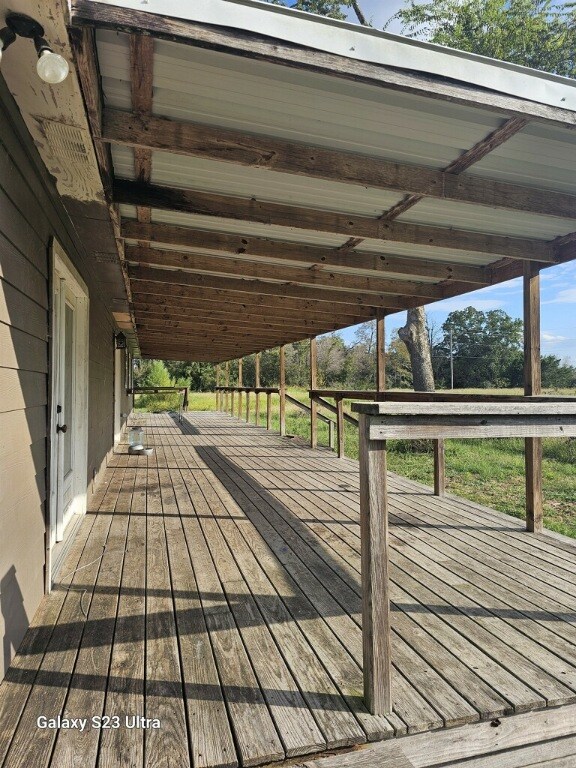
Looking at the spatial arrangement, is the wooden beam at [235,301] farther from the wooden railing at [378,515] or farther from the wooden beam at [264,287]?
the wooden railing at [378,515]

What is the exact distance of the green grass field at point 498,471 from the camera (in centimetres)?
547

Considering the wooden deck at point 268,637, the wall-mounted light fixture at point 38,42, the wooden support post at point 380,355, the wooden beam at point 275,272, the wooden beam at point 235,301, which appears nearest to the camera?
the wall-mounted light fixture at point 38,42

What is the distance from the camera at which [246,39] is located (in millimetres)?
1343

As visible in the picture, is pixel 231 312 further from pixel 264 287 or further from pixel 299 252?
pixel 299 252

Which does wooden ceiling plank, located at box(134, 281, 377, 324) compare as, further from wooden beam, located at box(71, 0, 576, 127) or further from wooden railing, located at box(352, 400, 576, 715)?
wooden railing, located at box(352, 400, 576, 715)

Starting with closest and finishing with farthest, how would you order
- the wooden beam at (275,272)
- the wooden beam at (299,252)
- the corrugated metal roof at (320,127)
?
the corrugated metal roof at (320,127) < the wooden beam at (299,252) < the wooden beam at (275,272)

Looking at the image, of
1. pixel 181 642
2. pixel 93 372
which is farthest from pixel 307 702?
pixel 93 372

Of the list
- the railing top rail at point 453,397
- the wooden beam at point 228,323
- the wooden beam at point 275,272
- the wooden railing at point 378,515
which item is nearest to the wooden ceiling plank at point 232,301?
the wooden beam at point 228,323

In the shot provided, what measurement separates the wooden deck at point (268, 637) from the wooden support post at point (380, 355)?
208 cm

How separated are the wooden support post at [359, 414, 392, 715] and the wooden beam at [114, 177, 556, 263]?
1.80 m

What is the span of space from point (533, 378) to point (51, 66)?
354 cm

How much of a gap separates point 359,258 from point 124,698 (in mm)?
3352

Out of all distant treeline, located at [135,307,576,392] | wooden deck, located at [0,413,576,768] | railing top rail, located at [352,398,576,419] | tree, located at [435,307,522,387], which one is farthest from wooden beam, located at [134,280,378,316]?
tree, located at [435,307,522,387]

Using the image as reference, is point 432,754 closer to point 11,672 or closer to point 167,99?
point 11,672
